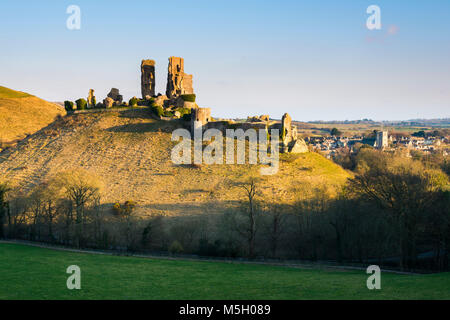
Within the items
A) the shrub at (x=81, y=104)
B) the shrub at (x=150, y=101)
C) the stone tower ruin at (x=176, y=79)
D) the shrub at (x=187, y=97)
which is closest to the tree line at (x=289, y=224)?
the shrub at (x=150, y=101)

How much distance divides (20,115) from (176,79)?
7394cm

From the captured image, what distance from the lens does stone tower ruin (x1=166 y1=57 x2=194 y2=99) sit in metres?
85.1

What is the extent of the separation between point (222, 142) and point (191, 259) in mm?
31518

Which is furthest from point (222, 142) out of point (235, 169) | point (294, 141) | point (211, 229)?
point (211, 229)

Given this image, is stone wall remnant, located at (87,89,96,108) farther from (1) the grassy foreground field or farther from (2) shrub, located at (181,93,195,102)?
(1) the grassy foreground field

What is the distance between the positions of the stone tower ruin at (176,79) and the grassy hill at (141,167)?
11085 millimetres

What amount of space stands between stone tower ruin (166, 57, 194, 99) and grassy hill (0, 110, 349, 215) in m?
11.1

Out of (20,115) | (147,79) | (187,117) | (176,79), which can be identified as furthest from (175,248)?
(20,115)

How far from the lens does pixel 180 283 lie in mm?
23375

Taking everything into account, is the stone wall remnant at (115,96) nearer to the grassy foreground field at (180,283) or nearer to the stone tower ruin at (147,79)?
the stone tower ruin at (147,79)

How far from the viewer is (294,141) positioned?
221 feet

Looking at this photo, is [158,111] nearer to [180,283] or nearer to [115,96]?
[115,96]

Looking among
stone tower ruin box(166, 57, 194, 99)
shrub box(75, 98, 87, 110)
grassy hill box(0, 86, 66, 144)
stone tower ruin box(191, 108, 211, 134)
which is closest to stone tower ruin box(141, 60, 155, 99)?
stone tower ruin box(166, 57, 194, 99)
